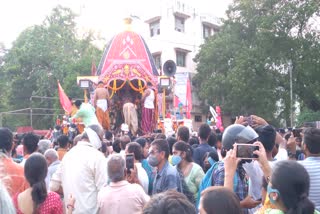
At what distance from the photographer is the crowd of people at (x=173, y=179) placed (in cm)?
225

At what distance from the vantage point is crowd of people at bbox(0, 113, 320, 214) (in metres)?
2.25

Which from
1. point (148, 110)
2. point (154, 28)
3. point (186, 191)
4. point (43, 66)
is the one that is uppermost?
point (154, 28)

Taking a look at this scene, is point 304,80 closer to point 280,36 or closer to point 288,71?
point 288,71

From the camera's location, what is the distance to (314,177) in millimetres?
3535

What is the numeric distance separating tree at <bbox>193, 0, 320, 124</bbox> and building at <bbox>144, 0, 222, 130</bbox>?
357 centimetres

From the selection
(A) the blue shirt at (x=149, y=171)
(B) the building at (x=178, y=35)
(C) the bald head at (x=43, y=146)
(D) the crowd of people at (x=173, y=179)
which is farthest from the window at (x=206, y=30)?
(A) the blue shirt at (x=149, y=171)

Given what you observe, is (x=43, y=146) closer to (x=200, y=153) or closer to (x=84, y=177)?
(x=84, y=177)

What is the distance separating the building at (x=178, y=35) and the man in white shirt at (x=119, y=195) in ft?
87.5

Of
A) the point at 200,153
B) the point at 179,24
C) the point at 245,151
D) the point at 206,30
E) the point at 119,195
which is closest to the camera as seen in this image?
the point at 245,151

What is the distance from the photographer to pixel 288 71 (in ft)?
77.6

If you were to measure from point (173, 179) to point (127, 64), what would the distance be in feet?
39.9

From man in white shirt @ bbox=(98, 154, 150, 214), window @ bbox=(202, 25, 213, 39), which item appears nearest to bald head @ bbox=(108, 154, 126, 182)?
man in white shirt @ bbox=(98, 154, 150, 214)

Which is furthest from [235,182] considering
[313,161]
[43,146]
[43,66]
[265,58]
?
[43,66]

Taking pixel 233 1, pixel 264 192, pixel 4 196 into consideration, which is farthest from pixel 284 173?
pixel 233 1
